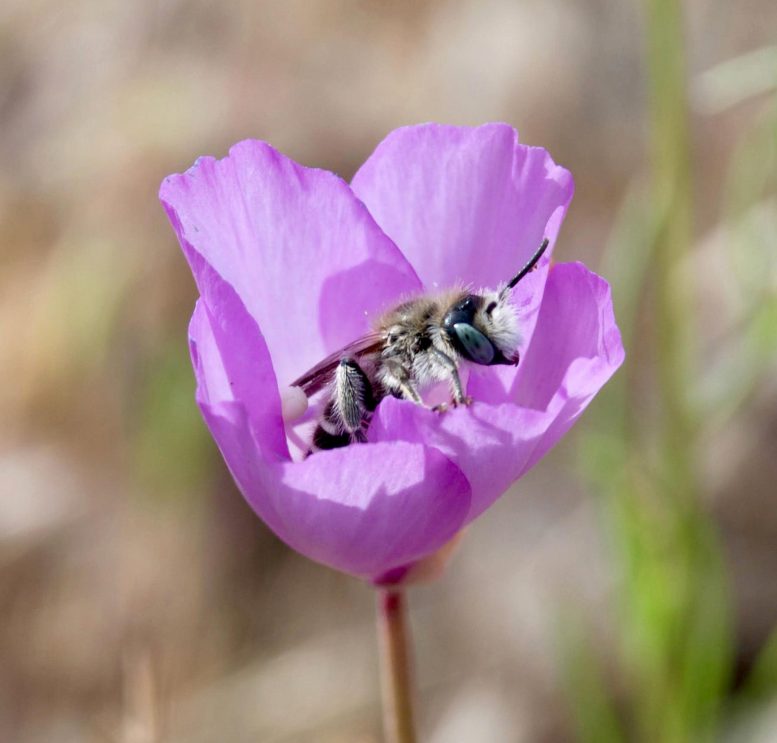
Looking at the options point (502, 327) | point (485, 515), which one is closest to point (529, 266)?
point (502, 327)

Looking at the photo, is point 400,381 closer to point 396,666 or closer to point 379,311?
point 379,311

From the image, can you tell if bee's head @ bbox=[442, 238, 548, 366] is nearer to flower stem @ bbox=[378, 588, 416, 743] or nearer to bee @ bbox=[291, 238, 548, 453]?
bee @ bbox=[291, 238, 548, 453]

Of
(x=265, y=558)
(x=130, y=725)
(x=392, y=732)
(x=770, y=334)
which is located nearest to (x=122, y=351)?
(x=265, y=558)

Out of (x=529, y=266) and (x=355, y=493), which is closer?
(x=355, y=493)

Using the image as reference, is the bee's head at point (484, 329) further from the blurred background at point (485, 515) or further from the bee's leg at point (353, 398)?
the blurred background at point (485, 515)

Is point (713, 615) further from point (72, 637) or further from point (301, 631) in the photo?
point (72, 637)

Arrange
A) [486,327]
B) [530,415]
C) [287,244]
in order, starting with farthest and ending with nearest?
1. [287,244]
2. [486,327]
3. [530,415]
